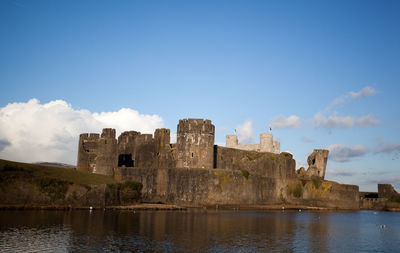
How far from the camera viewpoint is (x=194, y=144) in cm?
3981

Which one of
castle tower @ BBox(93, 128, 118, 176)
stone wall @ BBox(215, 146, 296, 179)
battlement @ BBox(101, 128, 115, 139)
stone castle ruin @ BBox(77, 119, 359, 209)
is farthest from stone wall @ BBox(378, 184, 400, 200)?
castle tower @ BBox(93, 128, 118, 176)

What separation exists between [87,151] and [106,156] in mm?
5398

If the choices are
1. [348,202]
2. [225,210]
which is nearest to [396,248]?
[225,210]

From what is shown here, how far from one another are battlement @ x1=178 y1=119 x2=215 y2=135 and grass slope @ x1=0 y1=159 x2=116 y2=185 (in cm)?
808

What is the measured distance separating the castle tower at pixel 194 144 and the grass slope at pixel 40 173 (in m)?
7.10

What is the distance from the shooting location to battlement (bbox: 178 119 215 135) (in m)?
39.8

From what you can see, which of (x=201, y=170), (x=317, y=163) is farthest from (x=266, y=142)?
(x=201, y=170)

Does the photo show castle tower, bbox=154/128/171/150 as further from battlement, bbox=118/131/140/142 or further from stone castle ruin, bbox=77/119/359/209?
battlement, bbox=118/131/140/142

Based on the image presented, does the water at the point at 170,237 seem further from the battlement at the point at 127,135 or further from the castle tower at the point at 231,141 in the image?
the castle tower at the point at 231,141

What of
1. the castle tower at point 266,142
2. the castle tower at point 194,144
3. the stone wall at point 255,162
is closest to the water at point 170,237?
the castle tower at point 194,144

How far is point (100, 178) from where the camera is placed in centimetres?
3625

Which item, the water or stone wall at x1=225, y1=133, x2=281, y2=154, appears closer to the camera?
the water

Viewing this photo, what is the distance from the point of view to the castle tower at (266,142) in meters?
68.6

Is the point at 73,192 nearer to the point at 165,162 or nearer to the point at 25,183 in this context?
the point at 25,183
